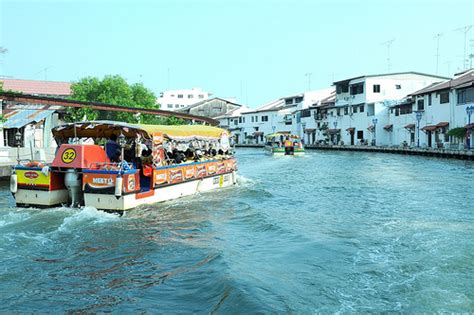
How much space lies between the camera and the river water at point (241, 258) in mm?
6562

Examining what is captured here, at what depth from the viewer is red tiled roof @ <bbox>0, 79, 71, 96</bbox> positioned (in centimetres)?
6184

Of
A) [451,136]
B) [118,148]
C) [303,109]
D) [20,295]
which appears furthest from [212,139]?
[303,109]

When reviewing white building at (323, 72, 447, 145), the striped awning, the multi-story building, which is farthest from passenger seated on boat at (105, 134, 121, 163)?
white building at (323, 72, 447, 145)

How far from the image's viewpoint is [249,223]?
468 inches

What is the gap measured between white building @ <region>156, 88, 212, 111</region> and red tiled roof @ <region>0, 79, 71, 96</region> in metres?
35.0

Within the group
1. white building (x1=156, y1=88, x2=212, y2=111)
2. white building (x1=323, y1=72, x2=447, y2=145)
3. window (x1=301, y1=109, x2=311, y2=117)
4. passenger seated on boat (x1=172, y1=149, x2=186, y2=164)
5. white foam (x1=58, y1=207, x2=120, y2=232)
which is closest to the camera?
white foam (x1=58, y1=207, x2=120, y2=232)

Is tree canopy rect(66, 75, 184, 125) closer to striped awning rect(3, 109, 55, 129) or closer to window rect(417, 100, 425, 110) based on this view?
striped awning rect(3, 109, 55, 129)

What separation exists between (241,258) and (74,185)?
583cm

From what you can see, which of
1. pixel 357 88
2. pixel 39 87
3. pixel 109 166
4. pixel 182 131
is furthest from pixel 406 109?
pixel 39 87

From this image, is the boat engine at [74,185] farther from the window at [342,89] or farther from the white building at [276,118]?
the white building at [276,118]

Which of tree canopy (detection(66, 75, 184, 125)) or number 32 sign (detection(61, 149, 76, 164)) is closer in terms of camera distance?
number 32 sign (detection(61, 149, 76, 164))

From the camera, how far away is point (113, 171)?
11.9m

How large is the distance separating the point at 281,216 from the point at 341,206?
2.71 m

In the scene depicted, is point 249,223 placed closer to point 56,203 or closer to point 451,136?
point 56,203
